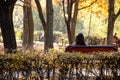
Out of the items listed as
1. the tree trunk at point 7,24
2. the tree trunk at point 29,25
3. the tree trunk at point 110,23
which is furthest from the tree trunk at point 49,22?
the tree trunk at point 29,25

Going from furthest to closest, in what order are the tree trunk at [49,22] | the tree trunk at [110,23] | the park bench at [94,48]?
the tree trunk at [110,23]
the tree trunk at [49,22]
the park bench at [94,48]

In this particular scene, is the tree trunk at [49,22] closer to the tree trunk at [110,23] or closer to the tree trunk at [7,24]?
the tree trunk at [7,24]

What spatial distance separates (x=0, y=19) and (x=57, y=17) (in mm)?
62893

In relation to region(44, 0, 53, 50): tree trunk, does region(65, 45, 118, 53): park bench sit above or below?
below

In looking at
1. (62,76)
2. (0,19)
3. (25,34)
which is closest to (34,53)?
(62,76)

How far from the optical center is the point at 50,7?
52.7ft

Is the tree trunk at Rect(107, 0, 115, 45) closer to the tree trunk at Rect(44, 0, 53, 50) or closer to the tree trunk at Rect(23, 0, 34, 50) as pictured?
the tree trunk at Rect(44, 0, 53, 50)

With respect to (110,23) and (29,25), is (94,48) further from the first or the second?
(29,25)

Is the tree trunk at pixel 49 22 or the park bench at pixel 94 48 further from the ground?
the tree trunk at pixel 49 22

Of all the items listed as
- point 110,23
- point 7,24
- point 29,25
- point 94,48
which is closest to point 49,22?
point 7,24

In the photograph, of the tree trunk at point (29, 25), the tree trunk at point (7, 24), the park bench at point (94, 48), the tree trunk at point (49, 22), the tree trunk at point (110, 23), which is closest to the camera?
the park bench at point (94, 48)

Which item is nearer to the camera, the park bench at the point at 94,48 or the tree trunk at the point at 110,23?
Answer: the park bench at the point at 94,48

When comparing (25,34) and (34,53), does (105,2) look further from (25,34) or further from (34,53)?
(34,53)

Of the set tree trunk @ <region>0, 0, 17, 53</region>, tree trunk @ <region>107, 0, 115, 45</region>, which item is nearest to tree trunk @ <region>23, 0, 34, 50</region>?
tree trunk @ <region>107, 0, 115, 45</region>
